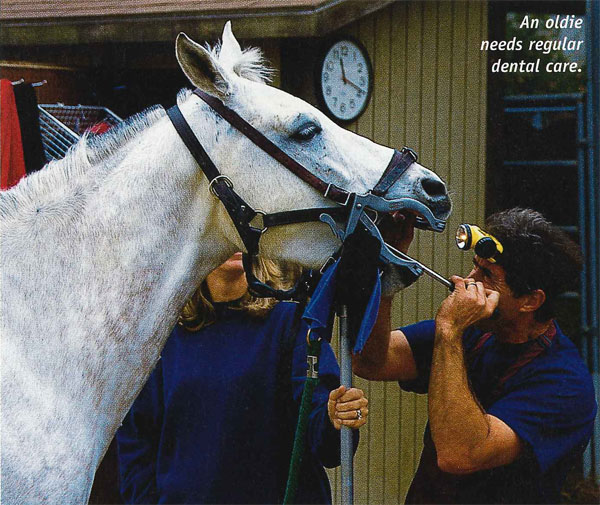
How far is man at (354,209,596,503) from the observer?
2217 mm

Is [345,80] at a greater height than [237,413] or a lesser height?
greater

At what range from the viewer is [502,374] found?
2.44 meters

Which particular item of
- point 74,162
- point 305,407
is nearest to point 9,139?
point 74,162

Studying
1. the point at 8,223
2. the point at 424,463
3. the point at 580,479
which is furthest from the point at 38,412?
the point at 580,479

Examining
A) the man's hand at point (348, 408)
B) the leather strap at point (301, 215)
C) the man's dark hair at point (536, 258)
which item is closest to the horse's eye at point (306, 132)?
the leather strap at point (301, 215)

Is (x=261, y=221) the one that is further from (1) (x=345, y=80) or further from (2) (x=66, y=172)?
(1) (x=345, y=80)

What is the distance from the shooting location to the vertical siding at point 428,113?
4121mm

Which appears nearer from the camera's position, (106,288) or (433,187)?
(106,288)

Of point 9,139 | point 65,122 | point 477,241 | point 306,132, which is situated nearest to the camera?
point 306,132

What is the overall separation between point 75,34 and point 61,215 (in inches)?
104

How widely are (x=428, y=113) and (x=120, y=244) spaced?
2.67m

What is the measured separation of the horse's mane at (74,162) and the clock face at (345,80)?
2.12 m

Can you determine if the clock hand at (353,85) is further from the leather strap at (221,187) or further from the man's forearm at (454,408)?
the leather strap at (221,187)

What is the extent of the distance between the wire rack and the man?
2.14 meters
